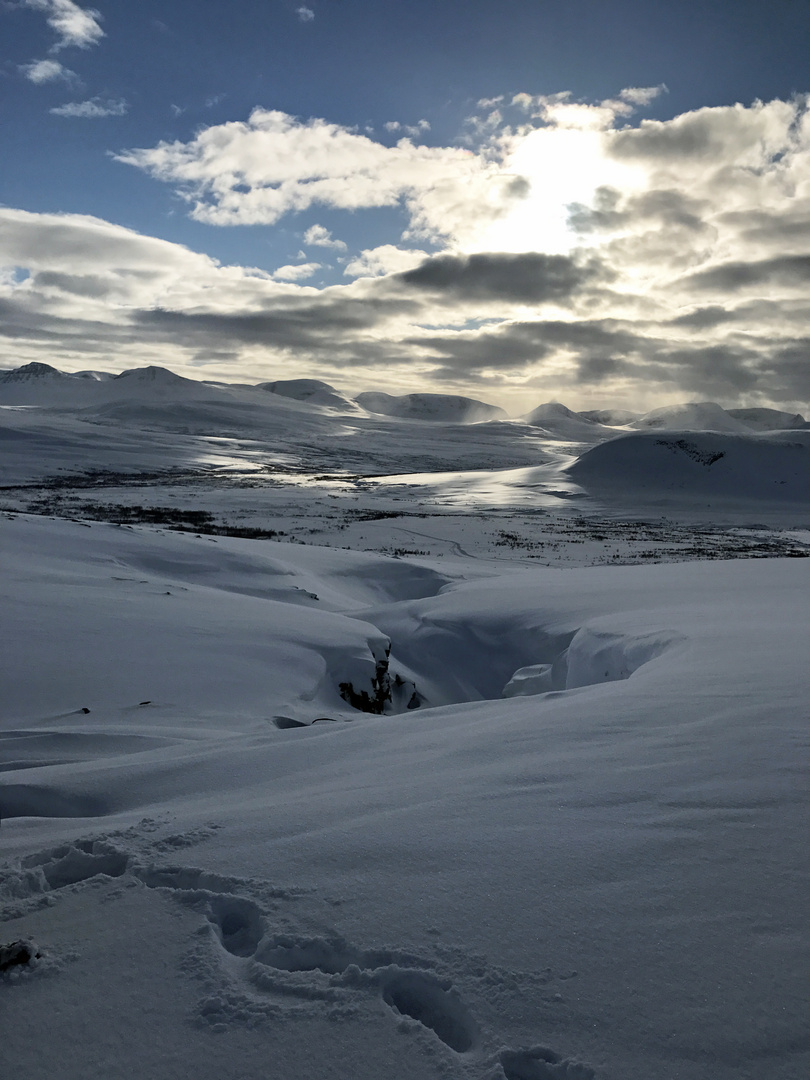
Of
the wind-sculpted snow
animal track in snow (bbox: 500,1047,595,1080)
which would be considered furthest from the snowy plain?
the wind-sculpted snow

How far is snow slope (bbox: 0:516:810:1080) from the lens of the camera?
5.82 feet

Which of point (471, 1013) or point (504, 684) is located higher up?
point (471, 1013)

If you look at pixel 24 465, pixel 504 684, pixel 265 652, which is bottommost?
pixel 504 684

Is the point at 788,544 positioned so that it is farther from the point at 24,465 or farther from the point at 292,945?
the point at 24,465

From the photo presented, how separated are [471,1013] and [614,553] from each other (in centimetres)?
2161

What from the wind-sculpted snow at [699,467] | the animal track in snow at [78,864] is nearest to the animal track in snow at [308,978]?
the animal track in snow at [78,864]

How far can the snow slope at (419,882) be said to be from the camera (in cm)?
177

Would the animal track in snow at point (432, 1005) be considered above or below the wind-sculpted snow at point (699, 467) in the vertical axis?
below

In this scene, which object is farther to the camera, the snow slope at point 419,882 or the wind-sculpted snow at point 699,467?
the wind-sculpted snow at point 699,467

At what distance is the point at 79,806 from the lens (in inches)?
142

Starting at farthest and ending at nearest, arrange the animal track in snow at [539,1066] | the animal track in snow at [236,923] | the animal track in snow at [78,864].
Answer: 1. the animal track in snow at [78,864]
2. the animal track in snow at [236,923]
3. the animal track in snow at [539,1066]

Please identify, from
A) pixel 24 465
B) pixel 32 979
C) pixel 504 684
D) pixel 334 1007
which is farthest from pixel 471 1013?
pixel 24 465

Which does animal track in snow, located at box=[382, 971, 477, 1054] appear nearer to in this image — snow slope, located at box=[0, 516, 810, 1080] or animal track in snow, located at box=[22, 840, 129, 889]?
snow slope, located at box=[0, 516, 810, 1080]

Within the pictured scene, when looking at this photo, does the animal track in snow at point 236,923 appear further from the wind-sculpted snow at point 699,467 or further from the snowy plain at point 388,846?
the wind-sculpted snow at point 699,467
